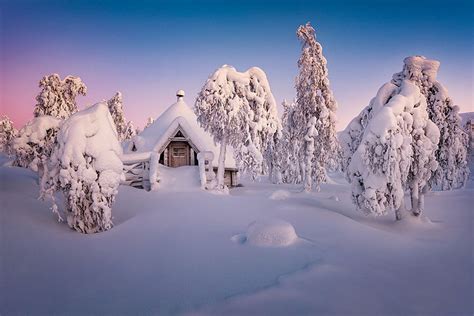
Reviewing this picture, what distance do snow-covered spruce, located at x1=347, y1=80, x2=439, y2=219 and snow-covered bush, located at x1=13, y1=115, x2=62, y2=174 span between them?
11130 mm

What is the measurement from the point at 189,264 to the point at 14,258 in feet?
12.8

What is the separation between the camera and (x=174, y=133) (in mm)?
21641

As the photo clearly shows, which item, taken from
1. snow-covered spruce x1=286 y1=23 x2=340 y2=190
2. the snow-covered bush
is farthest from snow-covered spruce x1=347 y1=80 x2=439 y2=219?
the snow-covered bush

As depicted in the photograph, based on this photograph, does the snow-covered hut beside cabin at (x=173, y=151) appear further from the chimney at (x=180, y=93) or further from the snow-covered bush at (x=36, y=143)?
the snow-covered bush at (x=36, y=143)

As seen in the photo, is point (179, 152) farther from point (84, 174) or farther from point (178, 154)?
point (84, 174)

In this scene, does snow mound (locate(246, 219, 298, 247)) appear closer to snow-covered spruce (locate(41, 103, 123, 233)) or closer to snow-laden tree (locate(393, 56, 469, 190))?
snow-covered spruce (locate(41, 103, 123, 233))

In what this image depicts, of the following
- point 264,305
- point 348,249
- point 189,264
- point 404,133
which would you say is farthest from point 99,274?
point 404,133

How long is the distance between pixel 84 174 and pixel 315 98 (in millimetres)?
17092

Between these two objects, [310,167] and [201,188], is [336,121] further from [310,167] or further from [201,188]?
[201,188]

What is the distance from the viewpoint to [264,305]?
501cm

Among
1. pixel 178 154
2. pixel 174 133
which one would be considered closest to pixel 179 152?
pixel 178 154

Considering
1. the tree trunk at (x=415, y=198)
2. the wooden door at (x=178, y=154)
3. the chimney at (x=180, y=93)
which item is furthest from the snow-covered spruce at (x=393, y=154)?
the chimney at (x=180, y=93)

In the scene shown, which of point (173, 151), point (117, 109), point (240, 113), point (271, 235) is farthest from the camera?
point (117, 109)

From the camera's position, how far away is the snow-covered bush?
10471 mm
